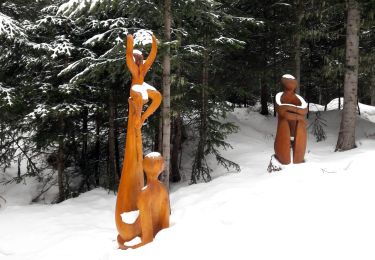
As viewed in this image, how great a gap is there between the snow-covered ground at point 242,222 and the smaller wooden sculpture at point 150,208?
15 cm

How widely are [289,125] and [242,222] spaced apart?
3.24 m

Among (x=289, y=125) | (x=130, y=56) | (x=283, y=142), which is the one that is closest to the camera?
(x=130, y=56)

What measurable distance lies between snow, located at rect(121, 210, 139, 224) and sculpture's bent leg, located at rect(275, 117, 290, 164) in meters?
3.69

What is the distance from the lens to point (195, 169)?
10.4 metres

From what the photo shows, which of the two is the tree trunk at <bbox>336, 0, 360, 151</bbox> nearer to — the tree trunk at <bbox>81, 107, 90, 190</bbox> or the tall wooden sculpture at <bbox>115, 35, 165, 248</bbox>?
the tall wooden sculpture at <bbox>115, 35, 165, 248</bbox>

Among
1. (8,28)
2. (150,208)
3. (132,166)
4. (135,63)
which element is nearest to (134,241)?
(150,208)

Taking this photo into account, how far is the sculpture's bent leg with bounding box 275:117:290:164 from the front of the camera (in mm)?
7613

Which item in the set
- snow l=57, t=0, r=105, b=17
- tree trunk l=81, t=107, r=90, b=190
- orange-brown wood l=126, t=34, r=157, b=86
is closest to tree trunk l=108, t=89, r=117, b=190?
tree trunk l=81, t=107, r=90, b=190

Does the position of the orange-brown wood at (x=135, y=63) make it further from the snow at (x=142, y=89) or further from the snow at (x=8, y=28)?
the snow at (x=8, y=28)

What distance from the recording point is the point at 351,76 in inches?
400

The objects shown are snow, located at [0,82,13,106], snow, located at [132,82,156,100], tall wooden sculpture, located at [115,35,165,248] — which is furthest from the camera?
snow, located at [0,82,13,106]

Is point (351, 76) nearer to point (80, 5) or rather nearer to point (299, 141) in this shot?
point (299, 141)

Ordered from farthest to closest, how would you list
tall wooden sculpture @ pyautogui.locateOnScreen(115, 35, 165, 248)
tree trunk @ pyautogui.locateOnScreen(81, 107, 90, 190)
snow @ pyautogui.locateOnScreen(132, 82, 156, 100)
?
1. tree trunk @ pyautogui.locateOnScreen(81, 107, 90, 190)
2. snow @ pyautogui.locateOnScreen(132, 82, 156, 100)
3. tall wooden sculpture @ pyautogui.locateOnScreen(115, 35, 165, 248)

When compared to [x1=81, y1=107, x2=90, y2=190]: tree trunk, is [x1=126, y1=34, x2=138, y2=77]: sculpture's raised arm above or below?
above
